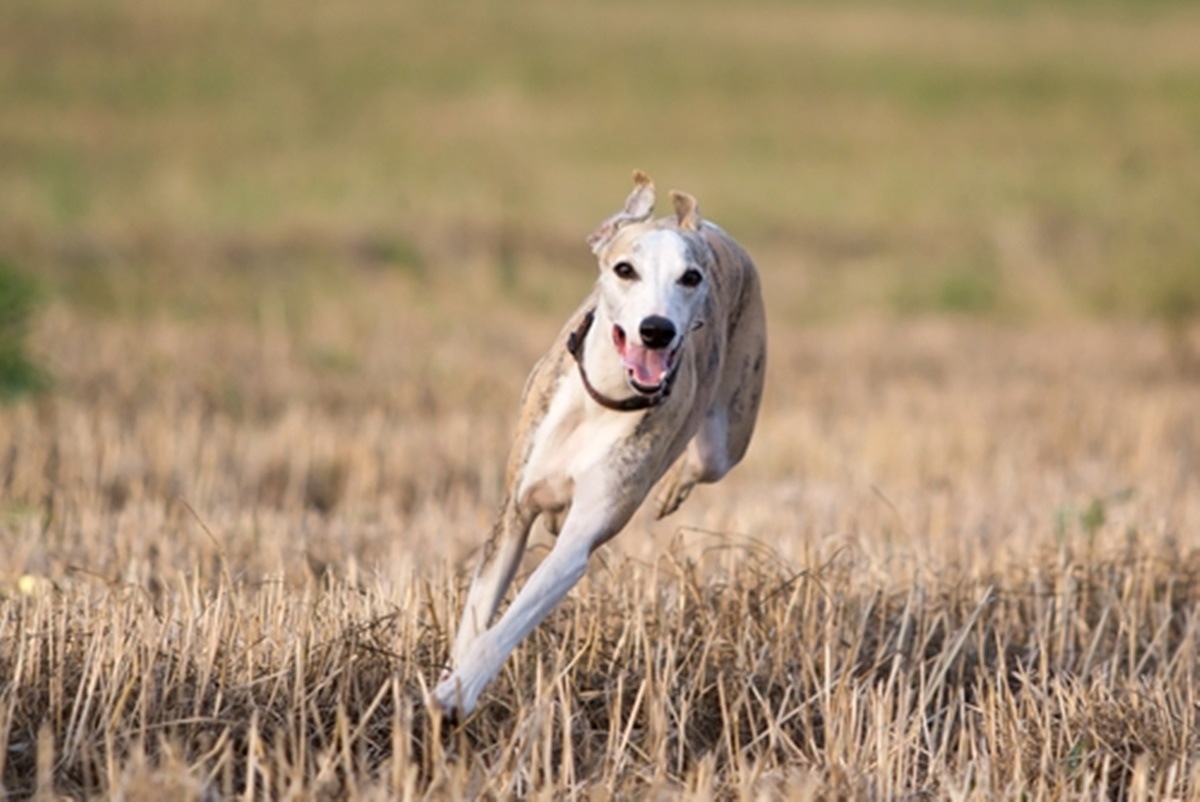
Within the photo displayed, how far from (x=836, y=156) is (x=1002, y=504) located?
1909cm

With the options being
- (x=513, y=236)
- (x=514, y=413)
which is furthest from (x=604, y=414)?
(x=513, y=236)

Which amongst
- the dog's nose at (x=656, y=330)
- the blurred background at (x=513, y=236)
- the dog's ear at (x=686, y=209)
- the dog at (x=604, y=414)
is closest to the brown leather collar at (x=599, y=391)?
the dog at (x=604, y=414)

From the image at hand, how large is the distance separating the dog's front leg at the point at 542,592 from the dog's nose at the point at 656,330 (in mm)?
560

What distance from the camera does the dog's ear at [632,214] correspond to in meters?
5.41

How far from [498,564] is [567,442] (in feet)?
1.42

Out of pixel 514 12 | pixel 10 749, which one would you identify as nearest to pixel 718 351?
pixel 10 749

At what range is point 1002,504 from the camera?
939cm

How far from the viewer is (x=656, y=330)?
484 cm

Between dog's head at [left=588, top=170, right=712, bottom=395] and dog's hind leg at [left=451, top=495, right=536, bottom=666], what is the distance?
27.8 inches

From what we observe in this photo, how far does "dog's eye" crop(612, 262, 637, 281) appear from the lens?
16.4 feet

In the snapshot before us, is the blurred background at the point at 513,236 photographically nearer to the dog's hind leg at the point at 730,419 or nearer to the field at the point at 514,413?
the field at the point at 514,413

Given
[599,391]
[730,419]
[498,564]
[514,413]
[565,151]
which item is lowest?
[498,564]

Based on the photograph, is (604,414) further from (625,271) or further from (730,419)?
(730,419)

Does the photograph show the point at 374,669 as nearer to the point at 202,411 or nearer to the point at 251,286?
the point at 202,411
